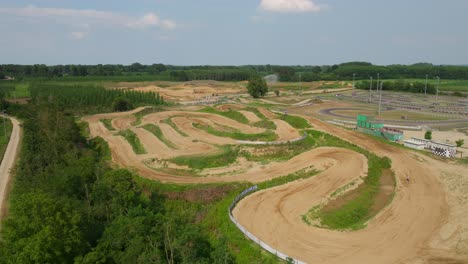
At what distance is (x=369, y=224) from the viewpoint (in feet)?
85.8

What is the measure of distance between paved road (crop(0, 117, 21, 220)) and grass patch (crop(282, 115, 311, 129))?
39.0m

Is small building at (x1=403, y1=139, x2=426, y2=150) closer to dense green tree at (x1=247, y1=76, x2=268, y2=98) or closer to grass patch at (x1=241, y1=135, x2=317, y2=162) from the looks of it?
grass patch at (x1=241, y1=135, x2=317, y2=162)

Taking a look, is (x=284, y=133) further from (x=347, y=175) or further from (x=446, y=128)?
(x=446, y=128)

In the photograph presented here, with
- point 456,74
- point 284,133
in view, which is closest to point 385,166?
point 284,133

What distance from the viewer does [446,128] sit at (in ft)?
199

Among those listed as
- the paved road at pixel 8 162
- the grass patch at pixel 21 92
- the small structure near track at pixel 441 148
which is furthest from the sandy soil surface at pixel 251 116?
the grass patch at pixel 21 92

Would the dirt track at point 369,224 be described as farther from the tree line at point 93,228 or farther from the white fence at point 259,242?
the tree line at point 93,228

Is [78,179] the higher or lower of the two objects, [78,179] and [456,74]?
the lower

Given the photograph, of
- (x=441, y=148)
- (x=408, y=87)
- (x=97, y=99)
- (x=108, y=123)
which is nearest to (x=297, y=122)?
(x=441, y=148)

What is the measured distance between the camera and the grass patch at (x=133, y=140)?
153 feet

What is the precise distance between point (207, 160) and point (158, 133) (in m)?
16.7

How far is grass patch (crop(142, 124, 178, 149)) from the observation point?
4912cm

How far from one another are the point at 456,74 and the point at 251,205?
185 metres

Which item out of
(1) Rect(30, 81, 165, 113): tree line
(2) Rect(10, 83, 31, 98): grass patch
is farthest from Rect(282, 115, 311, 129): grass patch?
(2) Rect(10, 83, 31, 98): grass patch
